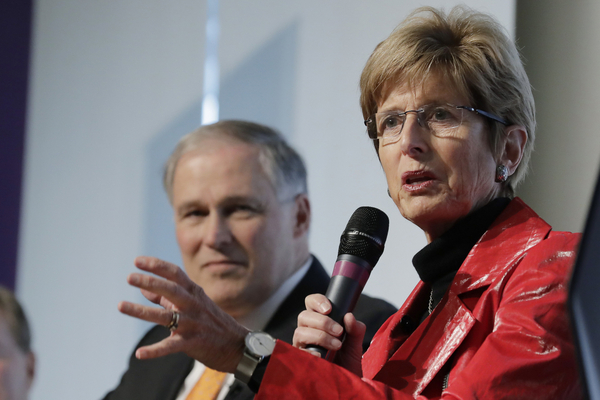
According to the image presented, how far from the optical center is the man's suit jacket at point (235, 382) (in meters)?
2.42

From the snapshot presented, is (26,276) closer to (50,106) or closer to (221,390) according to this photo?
(50,106)

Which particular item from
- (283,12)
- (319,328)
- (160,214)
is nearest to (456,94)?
(319,328)

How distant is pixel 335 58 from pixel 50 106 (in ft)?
10.7

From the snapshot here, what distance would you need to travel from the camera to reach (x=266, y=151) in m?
2.93

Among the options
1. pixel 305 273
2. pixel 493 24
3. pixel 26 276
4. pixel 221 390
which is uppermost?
pixel 493 24

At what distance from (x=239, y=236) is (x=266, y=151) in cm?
42

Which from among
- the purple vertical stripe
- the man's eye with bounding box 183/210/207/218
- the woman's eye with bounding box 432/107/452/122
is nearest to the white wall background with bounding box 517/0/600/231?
the woman's eye with bounding box 432/107/452/122

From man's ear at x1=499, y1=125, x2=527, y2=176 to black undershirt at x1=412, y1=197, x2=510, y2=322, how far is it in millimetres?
141

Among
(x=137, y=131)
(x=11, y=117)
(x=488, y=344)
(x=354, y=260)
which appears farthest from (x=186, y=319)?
(x=11, y=117)

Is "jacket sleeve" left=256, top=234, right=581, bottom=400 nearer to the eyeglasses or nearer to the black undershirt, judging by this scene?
the black undershirt

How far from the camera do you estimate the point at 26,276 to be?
213 inches

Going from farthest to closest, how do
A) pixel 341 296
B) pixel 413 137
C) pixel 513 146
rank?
pixel 513 146, pixel 413 137, pixel 341 296

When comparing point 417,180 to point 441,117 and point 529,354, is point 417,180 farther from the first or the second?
point 529,354

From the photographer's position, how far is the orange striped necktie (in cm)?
245
